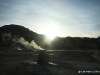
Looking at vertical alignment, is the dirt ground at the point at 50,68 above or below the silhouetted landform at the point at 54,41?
below

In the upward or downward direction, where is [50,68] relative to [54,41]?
downward

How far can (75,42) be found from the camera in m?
148

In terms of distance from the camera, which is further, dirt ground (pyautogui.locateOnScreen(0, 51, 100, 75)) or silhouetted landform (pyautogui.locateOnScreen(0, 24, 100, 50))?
silhouetted landform (pyautogui.locateOnScreen(0, 24, 100, 50))

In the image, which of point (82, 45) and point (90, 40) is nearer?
point (82, 45)

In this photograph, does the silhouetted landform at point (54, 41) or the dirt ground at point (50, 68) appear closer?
the dirt ground at point (50, 68)

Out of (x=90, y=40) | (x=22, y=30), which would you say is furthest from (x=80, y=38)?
(x=22, y=30)

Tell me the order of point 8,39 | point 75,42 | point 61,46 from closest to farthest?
point 8,39 < point 61,46 < point 75,42

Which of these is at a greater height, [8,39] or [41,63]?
[8,39]

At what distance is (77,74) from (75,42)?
133 metres

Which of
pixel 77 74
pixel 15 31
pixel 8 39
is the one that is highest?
pixel 15 31

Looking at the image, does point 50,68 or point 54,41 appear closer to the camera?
point 50,68

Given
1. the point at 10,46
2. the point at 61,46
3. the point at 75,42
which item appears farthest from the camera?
the point at 75,42

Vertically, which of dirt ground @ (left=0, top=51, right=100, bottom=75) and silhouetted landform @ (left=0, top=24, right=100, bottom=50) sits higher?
silhouetted landform @ (left=0, top=24, right=100, bottom=50)

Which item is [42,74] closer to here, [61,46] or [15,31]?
[61,46]
